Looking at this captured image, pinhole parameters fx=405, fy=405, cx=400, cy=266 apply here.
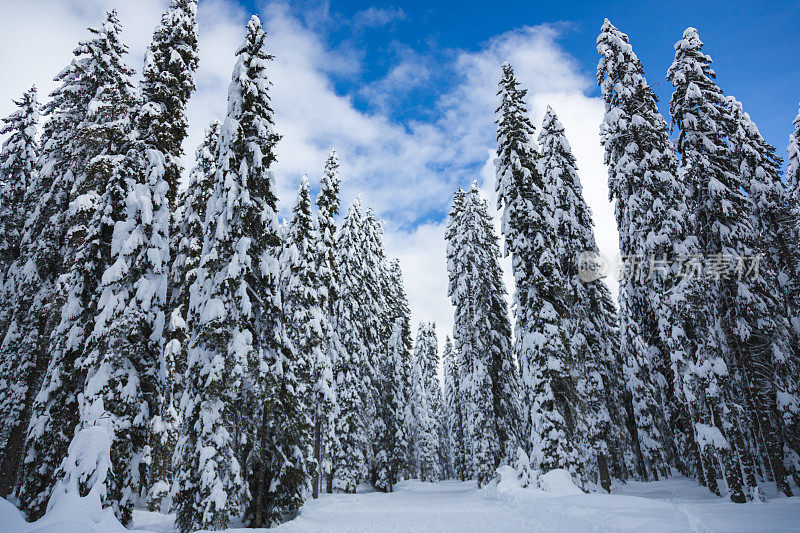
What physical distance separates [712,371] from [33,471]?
78.8 feet

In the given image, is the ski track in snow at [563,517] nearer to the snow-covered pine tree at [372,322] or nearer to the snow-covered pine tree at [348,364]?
the snow-covered pine tree at [348,364]

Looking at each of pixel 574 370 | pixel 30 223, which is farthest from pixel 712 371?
pixel 30 223

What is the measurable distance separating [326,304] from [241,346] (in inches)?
509

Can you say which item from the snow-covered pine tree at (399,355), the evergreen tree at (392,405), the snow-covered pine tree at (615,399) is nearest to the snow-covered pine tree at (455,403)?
the snow-covered pine tree at (399,355)

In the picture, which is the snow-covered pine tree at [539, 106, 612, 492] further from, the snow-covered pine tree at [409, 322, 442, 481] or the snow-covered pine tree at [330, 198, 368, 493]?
the snow-covered pine tree at [409, 322, 442, 481]

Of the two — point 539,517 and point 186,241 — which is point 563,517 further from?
point 186,241

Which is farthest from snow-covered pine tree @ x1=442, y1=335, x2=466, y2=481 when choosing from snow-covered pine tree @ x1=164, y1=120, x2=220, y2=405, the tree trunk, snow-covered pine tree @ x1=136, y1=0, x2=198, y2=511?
snow-covered pine tree @ x1=136, y1=0, x2=198, y2=511

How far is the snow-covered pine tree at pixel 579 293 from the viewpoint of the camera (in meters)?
19.4

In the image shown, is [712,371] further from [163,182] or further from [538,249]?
[163,182]

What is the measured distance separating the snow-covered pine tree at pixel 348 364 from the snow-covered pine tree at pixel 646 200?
17.8m

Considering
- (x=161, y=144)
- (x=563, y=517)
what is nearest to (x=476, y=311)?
(x=563, y=517)

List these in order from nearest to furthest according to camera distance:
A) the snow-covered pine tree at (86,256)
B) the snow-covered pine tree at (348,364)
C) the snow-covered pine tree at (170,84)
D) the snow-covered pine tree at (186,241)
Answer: the snow-covered pine tree at (86,256) → the snow-covered pine tree at (170,84) → the snow-covered pine tree at (186,241) → the snow-covered pine tree at (348,364)

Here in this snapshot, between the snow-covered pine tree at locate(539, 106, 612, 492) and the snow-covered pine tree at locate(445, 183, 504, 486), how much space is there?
5.74 m

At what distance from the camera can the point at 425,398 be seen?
53.2 m
